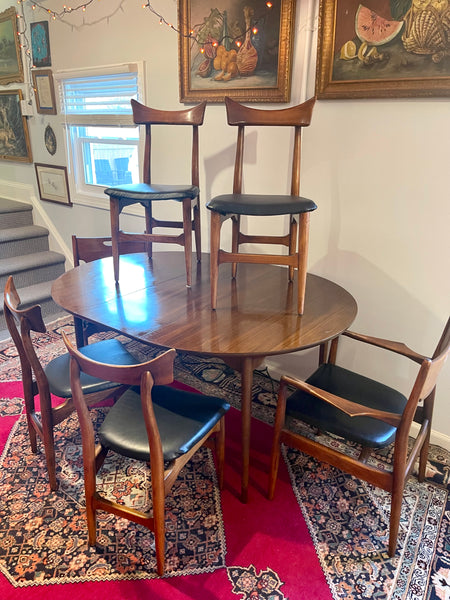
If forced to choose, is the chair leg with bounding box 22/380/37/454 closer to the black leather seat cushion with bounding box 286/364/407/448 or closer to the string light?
the black leather seat cushion with bounding box 286/364/407/448

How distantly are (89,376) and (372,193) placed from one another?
4.97ft

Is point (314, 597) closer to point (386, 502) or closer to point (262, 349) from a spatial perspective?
point (386, 502)

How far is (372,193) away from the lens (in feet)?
6.55

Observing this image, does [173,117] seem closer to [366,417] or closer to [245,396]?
[245,396]

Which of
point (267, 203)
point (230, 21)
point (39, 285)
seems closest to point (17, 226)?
point (39, 285)

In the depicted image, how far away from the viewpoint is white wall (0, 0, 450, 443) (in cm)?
184

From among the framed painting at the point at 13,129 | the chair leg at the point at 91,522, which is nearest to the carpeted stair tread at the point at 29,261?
the framed painting at the point at 13,129

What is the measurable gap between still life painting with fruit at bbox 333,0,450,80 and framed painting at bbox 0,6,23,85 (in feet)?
9.41

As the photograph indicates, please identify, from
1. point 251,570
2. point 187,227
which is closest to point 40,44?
point 187,227

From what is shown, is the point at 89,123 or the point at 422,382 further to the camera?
the point at 89,123

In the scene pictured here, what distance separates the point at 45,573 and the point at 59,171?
3043 millimetres

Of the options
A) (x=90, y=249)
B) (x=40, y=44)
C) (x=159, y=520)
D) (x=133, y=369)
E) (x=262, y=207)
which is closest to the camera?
(x=133, y=369)

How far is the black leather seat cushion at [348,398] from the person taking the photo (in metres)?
1.45

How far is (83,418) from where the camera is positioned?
4.27ft
